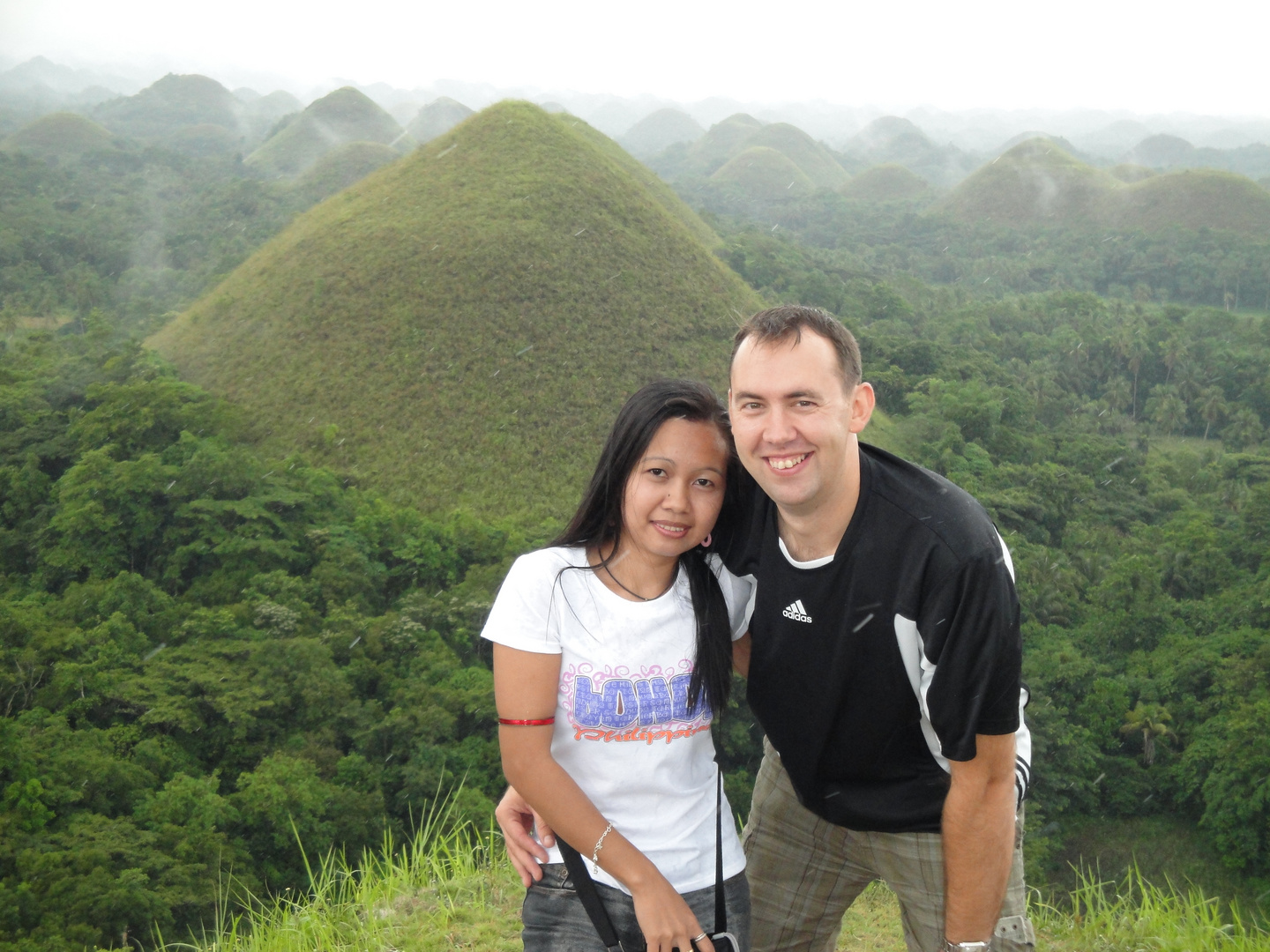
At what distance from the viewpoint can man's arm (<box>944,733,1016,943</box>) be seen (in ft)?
6.15

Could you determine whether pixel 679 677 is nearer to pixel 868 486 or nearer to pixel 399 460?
pixel 868 486

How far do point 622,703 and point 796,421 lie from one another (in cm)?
66

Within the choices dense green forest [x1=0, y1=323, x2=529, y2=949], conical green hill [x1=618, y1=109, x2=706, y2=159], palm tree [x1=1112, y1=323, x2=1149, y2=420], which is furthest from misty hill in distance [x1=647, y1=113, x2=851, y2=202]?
dense green forest [x1=0, y1=323, x2=529, y2=949]

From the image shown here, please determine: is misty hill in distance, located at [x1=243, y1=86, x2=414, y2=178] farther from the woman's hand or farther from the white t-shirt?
the woman's hand

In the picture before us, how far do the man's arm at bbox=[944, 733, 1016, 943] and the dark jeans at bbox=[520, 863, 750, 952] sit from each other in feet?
1.54

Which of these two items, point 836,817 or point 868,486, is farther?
point 836,817

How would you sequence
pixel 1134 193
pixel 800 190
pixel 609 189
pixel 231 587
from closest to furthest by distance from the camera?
pixel 231 587 → pixel 609 189 → pixel 1134 193 → pixel 800 190

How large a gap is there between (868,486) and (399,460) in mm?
Answer: 18778

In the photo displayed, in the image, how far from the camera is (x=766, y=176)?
6994cm

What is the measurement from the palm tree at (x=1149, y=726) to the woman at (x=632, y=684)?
1546 cm

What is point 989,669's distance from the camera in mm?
1749

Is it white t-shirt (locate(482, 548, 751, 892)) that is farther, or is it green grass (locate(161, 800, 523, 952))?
green grass (locate(161, 800, 523, 952))

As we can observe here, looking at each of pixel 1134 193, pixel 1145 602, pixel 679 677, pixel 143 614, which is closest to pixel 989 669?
pixel 679 677

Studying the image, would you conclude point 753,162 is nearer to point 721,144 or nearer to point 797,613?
point 721,144
